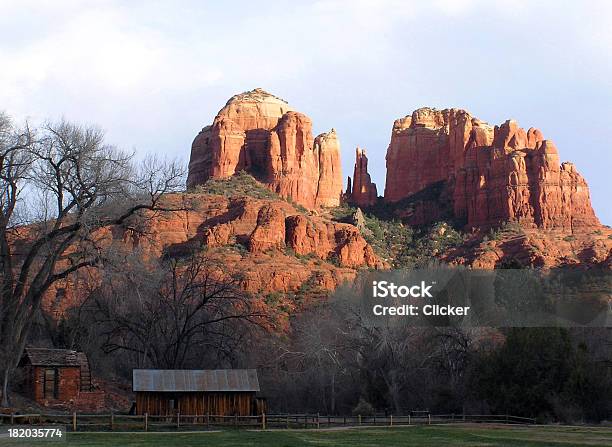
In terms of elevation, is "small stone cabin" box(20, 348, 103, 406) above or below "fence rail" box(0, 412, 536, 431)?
above

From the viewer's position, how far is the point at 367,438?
116 feet

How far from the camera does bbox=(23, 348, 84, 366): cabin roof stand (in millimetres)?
44375

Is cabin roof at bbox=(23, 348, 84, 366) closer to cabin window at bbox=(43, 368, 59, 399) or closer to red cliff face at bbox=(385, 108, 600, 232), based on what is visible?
cabin window at bbox=(43, 368, 59, 399)

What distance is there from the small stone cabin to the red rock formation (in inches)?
4056

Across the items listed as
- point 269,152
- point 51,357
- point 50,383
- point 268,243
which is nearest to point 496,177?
point 269,152

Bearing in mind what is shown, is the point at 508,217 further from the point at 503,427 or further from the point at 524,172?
the point at 503,427

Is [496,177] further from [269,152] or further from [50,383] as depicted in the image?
[50,383]

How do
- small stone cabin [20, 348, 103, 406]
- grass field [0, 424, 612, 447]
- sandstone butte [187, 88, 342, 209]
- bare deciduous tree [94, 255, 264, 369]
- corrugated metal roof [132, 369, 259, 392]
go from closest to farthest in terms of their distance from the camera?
grass field [0, 424, 612, 447], corrugated metal roof [132, 369, 259, 392], small stone cabin [20, 348, 103, 406], bare deciduous tree [94, 255, 264, 369], sandstone butte [187, 88, 342, 209]

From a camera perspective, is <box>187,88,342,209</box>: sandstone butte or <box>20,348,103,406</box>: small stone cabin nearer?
<box>20,348,103,406</box>: small stone cabin

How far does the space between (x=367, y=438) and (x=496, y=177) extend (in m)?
98.7

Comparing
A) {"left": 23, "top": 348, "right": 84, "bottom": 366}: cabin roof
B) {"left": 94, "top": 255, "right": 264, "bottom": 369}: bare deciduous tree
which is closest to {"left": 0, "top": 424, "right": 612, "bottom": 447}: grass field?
{"left": 23, "top": 348, "right": 84, "bottom": 366}: cabin roof

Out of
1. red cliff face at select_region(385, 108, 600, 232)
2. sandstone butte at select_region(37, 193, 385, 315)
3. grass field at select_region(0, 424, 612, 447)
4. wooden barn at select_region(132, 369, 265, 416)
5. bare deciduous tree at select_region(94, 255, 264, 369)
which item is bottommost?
grass field at select_region(0, 424, 612, 447)

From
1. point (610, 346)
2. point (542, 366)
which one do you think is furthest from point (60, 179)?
point (610, 346)

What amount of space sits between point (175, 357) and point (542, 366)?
18.3 m
